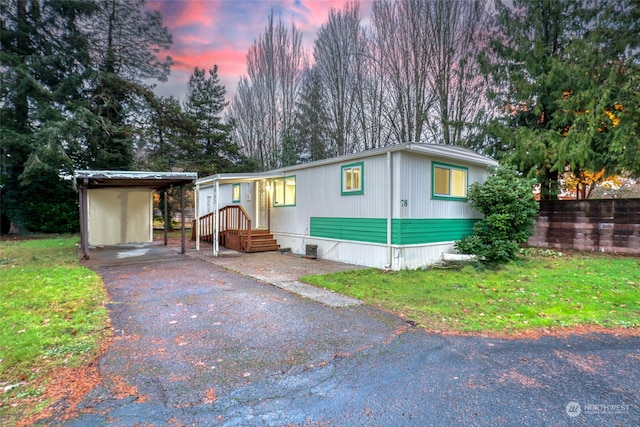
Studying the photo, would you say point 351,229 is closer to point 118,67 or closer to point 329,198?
point 329,198

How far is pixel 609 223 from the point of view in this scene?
977 cm

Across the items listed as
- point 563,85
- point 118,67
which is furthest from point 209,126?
point 563,85

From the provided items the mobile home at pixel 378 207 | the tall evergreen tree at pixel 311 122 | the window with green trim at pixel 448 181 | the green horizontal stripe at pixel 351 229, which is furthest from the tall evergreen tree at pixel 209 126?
the window with green trim at pixel 448 181

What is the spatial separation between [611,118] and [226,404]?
12740 mm

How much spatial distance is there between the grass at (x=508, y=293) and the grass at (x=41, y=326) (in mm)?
3750

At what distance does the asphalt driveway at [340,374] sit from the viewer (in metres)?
2.29

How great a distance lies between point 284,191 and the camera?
11836 mm

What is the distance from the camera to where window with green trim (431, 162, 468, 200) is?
8.71 m

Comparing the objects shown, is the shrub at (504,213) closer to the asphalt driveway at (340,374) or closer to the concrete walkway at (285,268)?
the concrete walkway at (285,268)

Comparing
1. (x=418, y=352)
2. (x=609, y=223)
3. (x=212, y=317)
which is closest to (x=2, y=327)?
(x=212, y=317)

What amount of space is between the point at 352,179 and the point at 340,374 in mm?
6629

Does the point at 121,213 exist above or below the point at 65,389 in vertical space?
above

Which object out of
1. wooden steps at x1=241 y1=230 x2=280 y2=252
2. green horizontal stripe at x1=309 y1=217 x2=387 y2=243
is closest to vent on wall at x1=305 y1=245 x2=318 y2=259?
green horizontal stripe at x1=309 y1=217 x2=387 y2=243

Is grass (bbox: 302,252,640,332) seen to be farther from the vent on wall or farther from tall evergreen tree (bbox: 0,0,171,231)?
tall evergreen tree (bbox: 0,0,171,231)
